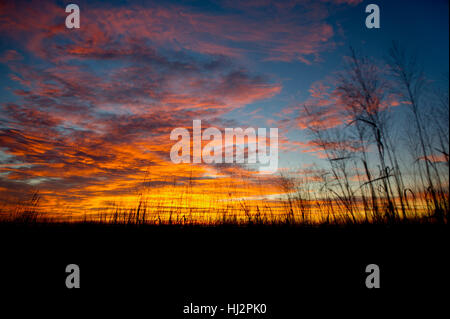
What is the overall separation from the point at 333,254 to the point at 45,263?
2.89 meters

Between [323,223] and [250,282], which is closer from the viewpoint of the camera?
[250,282]

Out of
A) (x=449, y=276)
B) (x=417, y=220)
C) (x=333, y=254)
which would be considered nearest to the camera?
(x=449, y=276)

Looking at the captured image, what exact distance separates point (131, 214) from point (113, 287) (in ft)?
10.4

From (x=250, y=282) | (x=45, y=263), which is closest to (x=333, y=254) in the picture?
(x=250, y=282)

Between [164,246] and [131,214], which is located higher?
[131,214]

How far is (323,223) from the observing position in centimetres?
379

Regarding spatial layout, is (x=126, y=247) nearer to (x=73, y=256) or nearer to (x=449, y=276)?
(x=73, y=256)

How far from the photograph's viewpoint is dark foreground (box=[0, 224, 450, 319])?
137cm

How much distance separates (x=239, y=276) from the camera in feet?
5.81

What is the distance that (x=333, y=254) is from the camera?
83.2 inches

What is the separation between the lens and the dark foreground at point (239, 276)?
1.37 metres

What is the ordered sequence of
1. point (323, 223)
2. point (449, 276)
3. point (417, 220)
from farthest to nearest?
point (323, 223) < point (417, 220) < point (449, 276)
